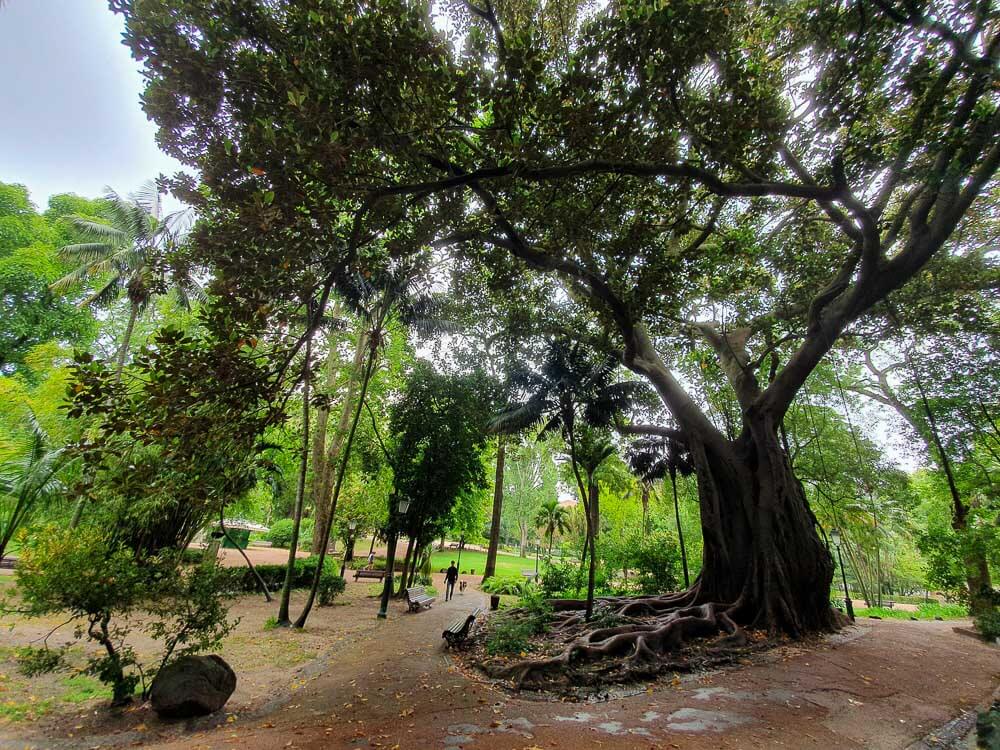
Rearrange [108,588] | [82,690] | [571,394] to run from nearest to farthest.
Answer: [108,588], [82,690], [571,394]

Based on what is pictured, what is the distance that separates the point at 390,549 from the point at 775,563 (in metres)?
10.4

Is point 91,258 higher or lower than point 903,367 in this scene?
higher

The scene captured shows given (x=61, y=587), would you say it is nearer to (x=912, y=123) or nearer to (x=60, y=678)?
(x=60, y=678)

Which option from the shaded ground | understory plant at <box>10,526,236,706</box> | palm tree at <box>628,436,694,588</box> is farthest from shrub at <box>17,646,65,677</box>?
palm tree at <box>628,436,694,588</box>

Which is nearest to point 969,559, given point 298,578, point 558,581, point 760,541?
point 760,541

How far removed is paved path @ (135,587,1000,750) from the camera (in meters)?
4.28

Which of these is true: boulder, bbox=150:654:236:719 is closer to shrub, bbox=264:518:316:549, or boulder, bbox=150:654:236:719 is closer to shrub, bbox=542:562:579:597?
shrub, bbox=542:562:579:597

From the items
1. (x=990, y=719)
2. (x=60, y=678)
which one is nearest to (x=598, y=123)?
(x=990, y=719)

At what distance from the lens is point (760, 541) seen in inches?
366

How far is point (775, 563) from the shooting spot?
29.6ft

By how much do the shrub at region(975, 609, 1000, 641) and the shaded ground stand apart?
8.57ft

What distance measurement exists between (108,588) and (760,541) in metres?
11.1

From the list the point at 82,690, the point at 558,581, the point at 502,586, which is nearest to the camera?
the point at 82,690

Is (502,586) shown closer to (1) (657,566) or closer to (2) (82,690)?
(1) (657,566)
